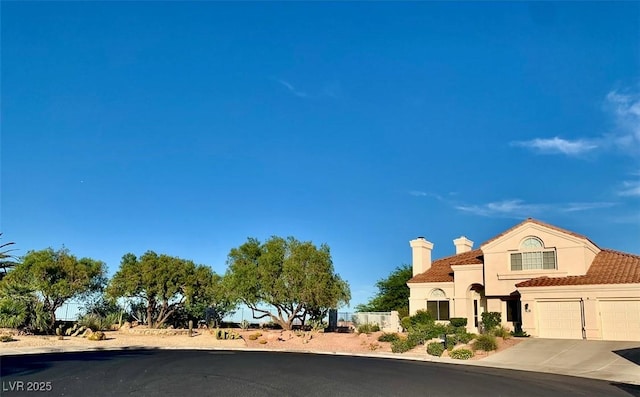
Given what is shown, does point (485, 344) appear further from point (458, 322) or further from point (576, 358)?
point (458, 322)

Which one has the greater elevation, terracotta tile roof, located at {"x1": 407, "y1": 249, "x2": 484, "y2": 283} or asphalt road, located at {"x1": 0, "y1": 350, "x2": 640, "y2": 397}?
terracotta tile roof, located at {"x1": 407, "y1": 249, "x2": 484, "y2": 283}

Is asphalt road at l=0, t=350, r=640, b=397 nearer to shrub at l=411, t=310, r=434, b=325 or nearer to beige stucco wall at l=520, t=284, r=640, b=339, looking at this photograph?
beige stucco wall at l=520, t=284, r=640, b=339

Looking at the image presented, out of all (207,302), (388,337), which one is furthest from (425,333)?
(207,302)

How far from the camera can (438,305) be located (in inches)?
1588

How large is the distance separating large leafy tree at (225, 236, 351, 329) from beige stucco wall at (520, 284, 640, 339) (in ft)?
47.7

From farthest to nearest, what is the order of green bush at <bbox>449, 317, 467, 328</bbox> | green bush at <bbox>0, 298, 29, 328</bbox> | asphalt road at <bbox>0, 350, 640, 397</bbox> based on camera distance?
green bush at <bbox>449, 317, 467, 328</bbox>, green bush at <bbox>0, 298, 29, 328</bbox>, asphalt road at <bbox>0, 350, 640, 397</bbox>

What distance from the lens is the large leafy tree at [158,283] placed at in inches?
1636

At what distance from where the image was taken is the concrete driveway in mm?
21094

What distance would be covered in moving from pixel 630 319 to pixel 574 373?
11.5 m

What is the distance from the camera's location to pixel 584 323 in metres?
30.9

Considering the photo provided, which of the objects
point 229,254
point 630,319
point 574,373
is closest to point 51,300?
point 229,254

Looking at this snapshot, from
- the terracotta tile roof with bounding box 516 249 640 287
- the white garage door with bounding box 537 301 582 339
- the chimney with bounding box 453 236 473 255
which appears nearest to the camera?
the terracotta tile roof with bounding box 516 249 640 287

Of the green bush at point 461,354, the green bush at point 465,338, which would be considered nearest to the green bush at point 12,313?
the green bush at point 461,354

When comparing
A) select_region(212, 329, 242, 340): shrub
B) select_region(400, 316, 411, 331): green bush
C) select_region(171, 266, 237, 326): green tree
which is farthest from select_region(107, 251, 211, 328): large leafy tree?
select_region(400, 316, 411, 331): green bush
